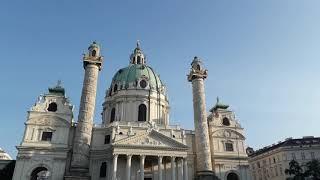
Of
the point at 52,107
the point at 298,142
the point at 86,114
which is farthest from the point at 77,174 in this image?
the point at 298,142

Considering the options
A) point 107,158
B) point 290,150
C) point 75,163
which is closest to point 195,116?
point 107,158

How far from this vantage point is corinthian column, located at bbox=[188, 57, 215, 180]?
42406 millimetres

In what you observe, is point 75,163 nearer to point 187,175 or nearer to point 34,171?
point 34,171

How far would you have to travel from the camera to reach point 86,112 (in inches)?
1633

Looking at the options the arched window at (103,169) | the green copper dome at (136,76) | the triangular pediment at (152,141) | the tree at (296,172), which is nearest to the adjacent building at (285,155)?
the tree at (296,172)

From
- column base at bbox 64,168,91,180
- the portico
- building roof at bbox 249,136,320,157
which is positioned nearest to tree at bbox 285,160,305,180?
the portico

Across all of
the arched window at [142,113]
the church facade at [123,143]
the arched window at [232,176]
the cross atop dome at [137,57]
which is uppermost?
the cross atop dome at [137,57]

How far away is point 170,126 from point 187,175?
303 inches

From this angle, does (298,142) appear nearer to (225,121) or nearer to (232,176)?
(225,121)

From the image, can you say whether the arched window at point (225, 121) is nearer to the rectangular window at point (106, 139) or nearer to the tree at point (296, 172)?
the tree at point (296, 172)

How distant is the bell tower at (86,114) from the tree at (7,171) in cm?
1039

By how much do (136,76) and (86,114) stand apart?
16.0 m

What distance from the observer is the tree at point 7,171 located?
42.2 m

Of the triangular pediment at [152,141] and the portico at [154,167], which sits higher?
the triangular pediment at [152,141]
